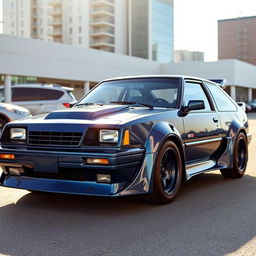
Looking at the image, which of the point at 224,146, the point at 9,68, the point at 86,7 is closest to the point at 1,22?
the point at 86,7

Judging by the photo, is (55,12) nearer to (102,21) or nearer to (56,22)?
(56,22)

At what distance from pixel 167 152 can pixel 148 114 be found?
505 mm

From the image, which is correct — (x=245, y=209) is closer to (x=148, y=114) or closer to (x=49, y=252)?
(x=148, y=114)

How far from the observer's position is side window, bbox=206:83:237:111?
272 inches

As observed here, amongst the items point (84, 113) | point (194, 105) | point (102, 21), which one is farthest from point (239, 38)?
point (84, 113)

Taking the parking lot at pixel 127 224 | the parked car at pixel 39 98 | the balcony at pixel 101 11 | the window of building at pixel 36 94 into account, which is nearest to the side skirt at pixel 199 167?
the parking lot at pixel 127 224

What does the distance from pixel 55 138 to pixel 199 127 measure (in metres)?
2.10

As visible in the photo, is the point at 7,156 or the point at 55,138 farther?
the point at 7,156

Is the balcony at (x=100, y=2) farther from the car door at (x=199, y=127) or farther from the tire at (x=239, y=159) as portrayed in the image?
the car door at (x=199, y=127)

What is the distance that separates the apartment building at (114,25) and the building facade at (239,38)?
72.7 m

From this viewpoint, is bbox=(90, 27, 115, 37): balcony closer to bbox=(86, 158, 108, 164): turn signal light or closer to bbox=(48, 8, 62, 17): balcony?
bbox=(48, 8, 62, 17): balcony

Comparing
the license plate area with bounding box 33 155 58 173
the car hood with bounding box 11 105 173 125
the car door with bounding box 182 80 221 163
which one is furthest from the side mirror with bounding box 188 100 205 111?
the license plate area with bounding box 33 155 58 173

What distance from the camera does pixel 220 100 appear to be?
709 centimetres

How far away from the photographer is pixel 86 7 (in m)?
93.1
